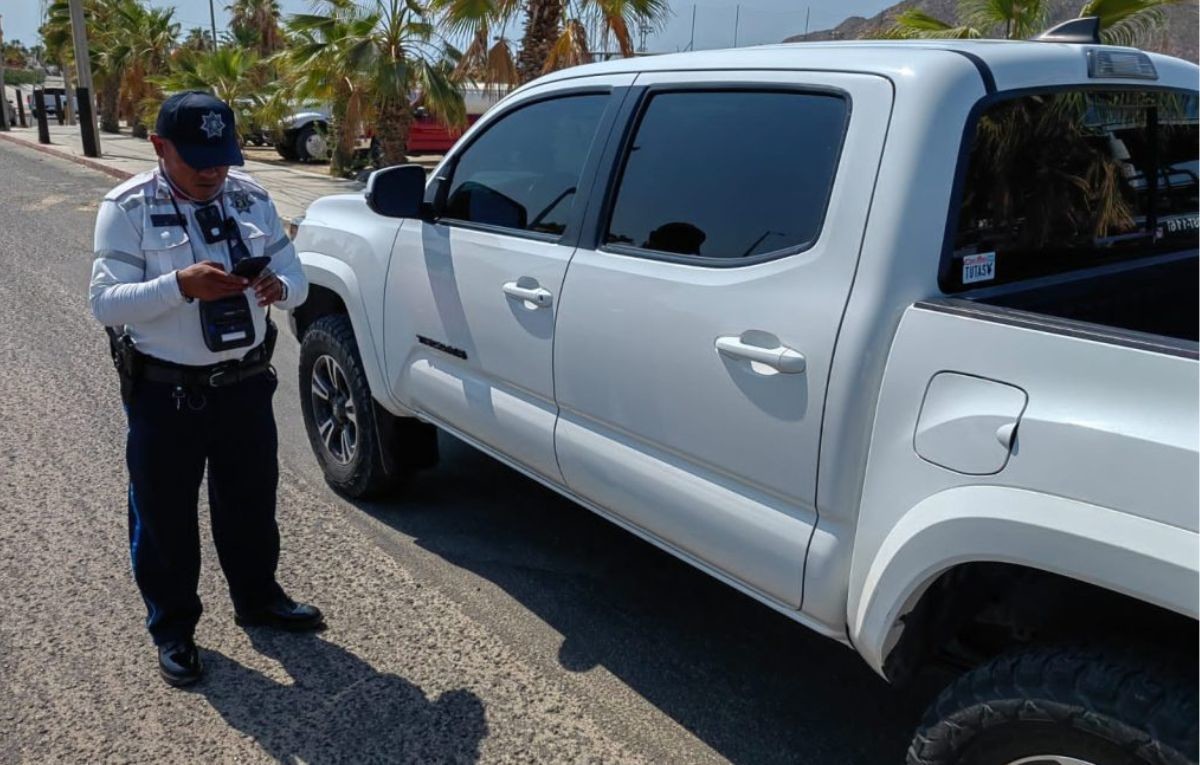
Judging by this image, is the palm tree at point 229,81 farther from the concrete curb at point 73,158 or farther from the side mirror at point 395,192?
the side mirror at point 395,192

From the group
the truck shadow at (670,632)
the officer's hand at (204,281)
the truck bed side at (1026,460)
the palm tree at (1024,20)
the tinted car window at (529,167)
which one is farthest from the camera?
the palm tree at (1024,20)

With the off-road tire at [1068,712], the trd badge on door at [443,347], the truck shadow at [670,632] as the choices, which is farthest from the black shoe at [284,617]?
the off-road tire at [1068,712]

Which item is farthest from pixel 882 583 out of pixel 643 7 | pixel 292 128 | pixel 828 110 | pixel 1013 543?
pixel 292 128

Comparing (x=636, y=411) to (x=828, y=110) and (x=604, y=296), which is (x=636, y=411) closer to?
(x=604, y=296)

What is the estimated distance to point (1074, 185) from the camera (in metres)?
2.60

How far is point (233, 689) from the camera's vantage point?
3.04m

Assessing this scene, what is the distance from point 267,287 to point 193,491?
72cm

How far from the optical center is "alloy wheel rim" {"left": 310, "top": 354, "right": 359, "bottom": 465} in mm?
4344

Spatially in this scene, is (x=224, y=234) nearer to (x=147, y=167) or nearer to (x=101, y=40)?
(x=147, y=167)

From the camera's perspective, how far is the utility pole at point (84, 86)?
2281 centimetres

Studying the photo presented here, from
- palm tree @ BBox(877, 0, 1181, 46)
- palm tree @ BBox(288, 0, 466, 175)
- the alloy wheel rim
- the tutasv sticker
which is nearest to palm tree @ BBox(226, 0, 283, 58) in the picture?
palm tree @ BBox(288, 0, 466, 175)

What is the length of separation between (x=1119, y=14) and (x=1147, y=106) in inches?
265

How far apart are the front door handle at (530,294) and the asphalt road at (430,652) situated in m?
1.17

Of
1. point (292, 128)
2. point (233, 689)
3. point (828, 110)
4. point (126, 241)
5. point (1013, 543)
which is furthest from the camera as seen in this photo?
point (292, 128)
